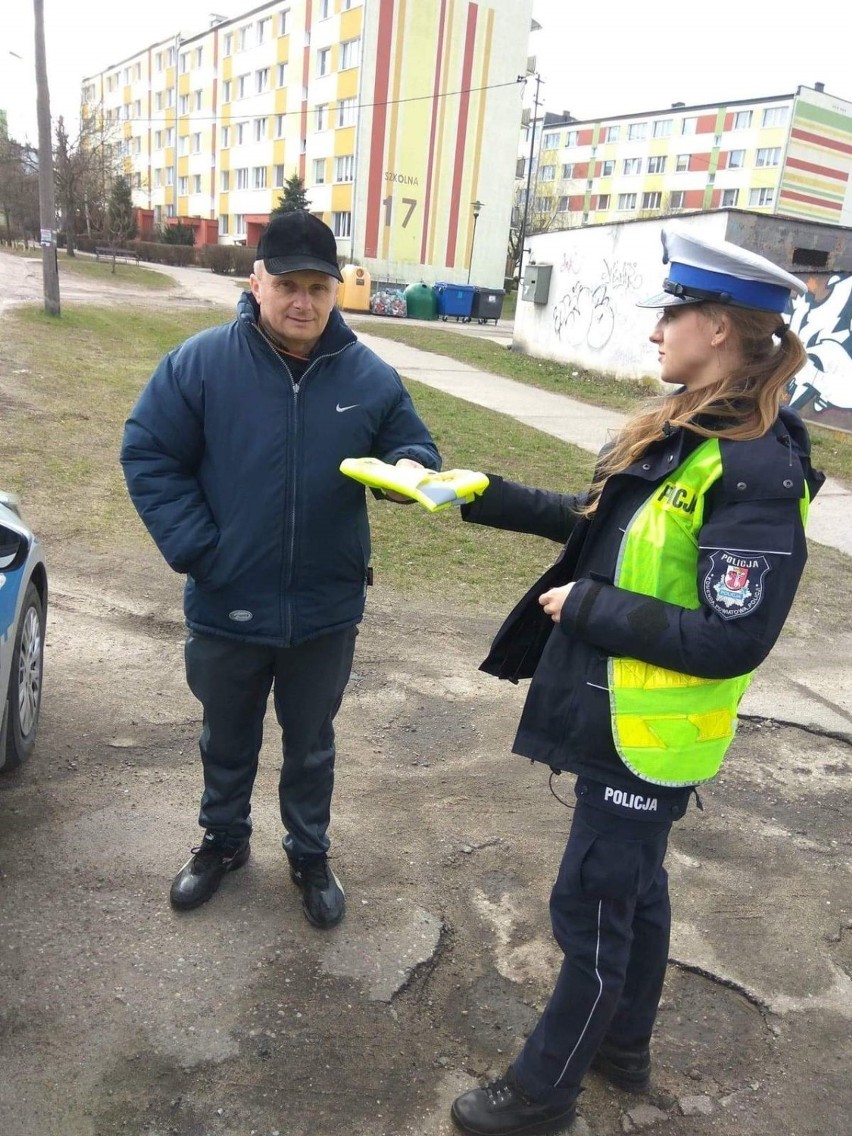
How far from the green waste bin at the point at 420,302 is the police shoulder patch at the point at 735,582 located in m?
30.5

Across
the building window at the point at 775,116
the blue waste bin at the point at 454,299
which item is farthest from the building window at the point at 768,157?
the blue waste bin at the point at 454,299

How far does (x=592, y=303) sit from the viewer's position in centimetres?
1691

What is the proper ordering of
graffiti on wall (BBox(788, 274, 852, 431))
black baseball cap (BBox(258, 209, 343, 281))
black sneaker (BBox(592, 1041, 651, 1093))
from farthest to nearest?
graffiti on wall (BBox(788, 274, 852, 431)) → black baseball cap (BBox(258, 209, 343, 281)) → black sneaker (BBox(592, 1041, 651, 1093))

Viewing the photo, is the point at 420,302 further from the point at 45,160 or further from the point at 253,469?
the point at 253,469

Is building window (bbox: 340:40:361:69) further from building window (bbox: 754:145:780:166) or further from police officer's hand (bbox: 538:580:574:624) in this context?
police officer's hand (bbox: 538:580:574:624)

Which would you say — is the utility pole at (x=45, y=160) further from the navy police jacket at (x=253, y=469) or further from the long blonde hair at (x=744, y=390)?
the long blonde hair at (x=744, y=390)

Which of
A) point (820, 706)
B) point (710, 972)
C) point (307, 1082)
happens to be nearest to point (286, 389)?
point (307, 1082)

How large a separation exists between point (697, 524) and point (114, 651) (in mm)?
3372

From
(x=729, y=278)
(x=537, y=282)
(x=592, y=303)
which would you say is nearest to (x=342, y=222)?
(x=537, y=282)

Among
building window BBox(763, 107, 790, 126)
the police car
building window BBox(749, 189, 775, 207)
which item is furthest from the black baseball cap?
building window BBox(763, 107, 790, 126)

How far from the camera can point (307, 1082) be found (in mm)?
2121

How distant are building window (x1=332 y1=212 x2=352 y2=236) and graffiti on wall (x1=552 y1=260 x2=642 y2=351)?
23941 millimetres

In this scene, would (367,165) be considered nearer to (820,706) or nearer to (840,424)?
(840,424)

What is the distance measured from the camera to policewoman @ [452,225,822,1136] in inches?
66.9
